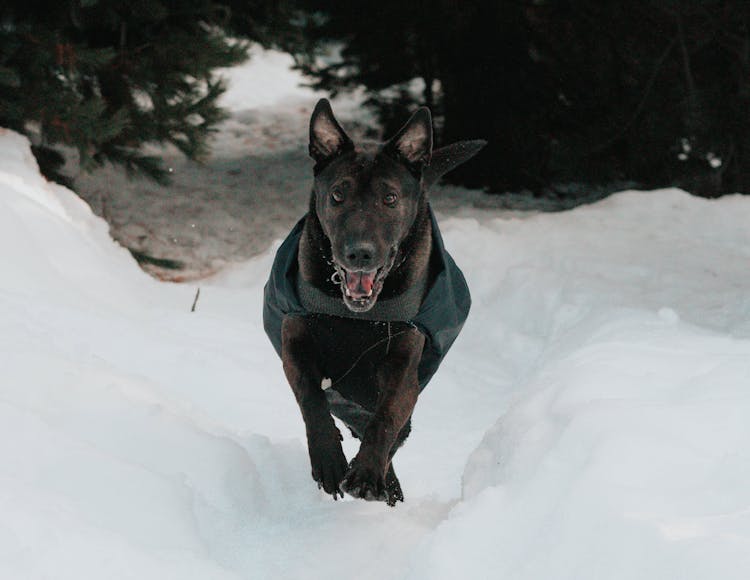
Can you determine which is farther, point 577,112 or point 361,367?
point 577,112

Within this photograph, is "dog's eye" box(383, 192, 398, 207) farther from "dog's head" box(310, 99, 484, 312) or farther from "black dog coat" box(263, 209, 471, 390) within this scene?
"black dog coat" box(263, 209, 471, 390)

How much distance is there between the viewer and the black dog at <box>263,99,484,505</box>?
4250 millimetres

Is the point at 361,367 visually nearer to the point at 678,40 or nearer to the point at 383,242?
the point at 383,242

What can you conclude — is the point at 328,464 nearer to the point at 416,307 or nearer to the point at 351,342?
the point at 351,342

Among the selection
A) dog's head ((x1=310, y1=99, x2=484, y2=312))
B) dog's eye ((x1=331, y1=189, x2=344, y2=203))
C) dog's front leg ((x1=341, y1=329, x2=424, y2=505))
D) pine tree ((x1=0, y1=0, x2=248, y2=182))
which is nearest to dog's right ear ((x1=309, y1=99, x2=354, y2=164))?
dog's head ((x1=310, y1=99, x2=484, y2=312))

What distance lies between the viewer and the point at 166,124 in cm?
994

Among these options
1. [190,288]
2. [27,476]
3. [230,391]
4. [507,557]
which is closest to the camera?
[507,557]

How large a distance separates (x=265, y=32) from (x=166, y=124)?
5.90 feet

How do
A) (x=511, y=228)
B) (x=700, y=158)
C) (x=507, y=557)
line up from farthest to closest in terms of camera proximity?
(x=700, y=158)
(x=511, y=228)
(x=507, y=557)

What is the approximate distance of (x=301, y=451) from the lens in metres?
5.27

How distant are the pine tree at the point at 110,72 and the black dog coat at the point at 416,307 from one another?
459cm

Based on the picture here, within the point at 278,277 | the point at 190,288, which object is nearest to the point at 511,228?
the point at 190,288

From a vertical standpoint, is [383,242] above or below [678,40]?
above

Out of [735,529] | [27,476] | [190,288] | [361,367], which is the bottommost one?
[190,288]
